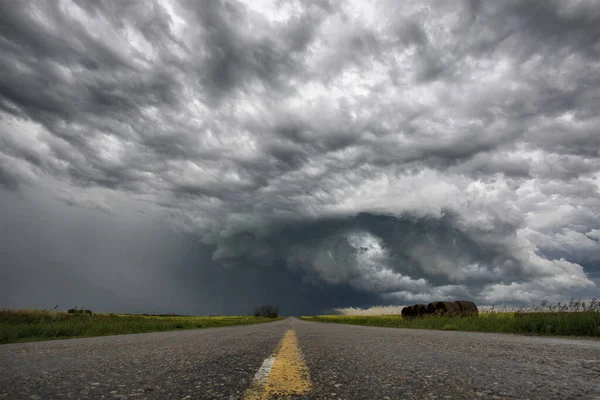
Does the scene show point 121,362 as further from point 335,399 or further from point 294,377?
point 335,399

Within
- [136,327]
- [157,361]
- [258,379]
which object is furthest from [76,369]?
[136,327]

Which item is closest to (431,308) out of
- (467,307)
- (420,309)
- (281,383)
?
(420,309)

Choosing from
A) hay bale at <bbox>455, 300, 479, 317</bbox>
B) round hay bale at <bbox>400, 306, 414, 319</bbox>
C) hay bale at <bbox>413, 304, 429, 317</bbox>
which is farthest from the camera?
round hay bale at <bbox>400, 306, 414, 319</bbox>

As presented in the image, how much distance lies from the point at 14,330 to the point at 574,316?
20212 millimetres

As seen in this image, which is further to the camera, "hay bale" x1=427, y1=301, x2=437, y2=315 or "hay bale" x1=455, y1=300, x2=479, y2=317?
"hay bale" x1=427, y1=301, x2=437, y2=315

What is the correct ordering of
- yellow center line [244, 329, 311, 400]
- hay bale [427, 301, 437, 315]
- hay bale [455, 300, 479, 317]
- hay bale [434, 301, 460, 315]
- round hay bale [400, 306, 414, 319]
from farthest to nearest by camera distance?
1. round hay bale [400, 306, 414, 319]
2. hay bale [427, 301, 437, 315]
3. hay bale [455, 300, 479, 317]
4. hay bale [434, 301, 460, 315]
5. yellow center line [244, 329, 311, 400]

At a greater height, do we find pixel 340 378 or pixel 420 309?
pixel 420 309

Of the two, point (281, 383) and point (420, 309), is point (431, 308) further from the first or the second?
point (281, 383)

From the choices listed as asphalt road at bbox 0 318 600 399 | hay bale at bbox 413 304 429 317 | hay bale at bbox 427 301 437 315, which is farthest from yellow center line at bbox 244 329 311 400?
hay bale at bbox 413 304 429 317

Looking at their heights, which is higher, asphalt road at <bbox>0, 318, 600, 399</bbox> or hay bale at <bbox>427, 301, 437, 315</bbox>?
hay bale at <bbox>427, 301, 437, 315</bbox>

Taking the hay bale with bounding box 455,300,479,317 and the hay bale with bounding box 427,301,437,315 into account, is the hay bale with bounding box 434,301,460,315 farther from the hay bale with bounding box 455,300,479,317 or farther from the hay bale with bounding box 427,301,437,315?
the hay bale with bounding box 427,301,437,315

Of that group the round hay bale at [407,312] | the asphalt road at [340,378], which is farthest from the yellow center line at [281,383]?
the round hay bale at [407,312]

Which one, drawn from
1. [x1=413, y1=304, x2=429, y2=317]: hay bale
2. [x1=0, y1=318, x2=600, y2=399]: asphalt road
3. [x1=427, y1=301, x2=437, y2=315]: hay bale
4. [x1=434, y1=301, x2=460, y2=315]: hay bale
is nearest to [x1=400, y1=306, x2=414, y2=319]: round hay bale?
[x1=413, y1=304, x2=429, y2=317]: hay bale

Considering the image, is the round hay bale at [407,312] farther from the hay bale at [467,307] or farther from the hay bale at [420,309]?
the hay bale at [467,307]
